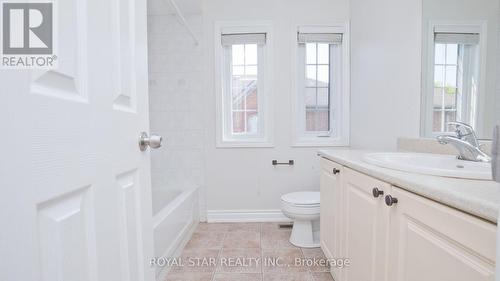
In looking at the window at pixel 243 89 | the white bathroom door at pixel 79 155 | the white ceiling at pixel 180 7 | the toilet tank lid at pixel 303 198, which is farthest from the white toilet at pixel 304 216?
the white ceiling at pixel 180 7

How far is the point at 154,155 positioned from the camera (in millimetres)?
2525

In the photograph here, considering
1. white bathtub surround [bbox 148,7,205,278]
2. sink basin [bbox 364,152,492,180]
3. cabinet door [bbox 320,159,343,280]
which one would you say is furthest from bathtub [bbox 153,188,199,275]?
sink basin [bbox 364,152,492,180]

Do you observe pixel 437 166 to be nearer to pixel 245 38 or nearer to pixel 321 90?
pixel 321 90

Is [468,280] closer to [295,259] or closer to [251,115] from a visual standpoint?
[295,259]

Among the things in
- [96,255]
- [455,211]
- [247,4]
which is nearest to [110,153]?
[96,255]

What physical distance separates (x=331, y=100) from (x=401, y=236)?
78.1 inches

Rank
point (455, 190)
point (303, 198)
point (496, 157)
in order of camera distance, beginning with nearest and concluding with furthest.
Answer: point (496, 157), point (455, 190), point (303, 198)

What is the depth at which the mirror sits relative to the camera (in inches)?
45.3

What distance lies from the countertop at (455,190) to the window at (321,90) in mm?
1679

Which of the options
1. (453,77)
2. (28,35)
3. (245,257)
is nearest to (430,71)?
(453,77)

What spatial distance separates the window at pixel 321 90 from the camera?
8.10ft

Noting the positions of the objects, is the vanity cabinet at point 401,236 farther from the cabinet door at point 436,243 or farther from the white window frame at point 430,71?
the white window frame at point 430,71

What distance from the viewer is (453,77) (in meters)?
1.37

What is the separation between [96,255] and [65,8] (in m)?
0.53
